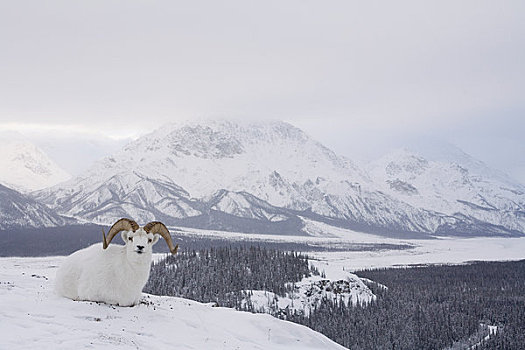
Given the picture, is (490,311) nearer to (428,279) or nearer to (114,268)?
(428,279)

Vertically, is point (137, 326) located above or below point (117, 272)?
below

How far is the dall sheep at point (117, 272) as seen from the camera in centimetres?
2066

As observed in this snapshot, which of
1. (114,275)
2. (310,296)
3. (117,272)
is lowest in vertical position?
(310,296)

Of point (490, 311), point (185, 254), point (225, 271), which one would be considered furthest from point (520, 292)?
point (185, 254)

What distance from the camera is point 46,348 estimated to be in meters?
13.9

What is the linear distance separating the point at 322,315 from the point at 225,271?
121ft

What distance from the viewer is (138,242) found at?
20453mm

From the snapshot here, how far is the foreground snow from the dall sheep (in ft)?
2.03

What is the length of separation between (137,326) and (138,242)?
141 inches

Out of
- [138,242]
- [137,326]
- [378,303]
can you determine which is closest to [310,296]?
[378,303]

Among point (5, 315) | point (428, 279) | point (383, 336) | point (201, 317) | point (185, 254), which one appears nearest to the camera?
point (5, 315)

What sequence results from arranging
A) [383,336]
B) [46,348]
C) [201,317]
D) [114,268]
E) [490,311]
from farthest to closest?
[490,311] → [383,336] → [201,317] → [114,268] → [46,348]

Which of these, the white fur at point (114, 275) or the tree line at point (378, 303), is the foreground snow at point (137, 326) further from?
the tree line at point (378, 303)

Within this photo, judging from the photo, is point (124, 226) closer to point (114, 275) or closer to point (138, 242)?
point (138, 242)
